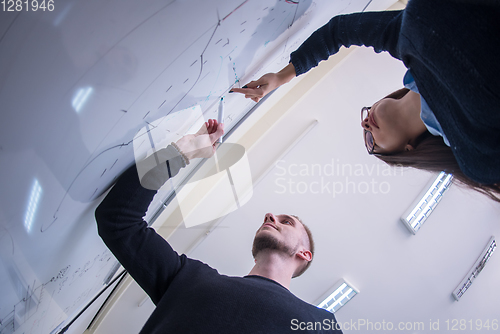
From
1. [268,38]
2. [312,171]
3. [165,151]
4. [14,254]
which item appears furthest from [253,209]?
[14,254]

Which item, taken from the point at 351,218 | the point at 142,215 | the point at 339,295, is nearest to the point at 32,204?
the point at 142,215

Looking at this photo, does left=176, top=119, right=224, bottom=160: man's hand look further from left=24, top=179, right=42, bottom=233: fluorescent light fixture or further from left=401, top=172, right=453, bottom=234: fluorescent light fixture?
left=401, top=172, right=453, bottom=234: fluorescent light fixture

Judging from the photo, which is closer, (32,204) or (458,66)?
(458,66)

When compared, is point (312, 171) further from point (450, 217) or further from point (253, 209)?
point (450, 217)

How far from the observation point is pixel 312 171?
63.6 inches

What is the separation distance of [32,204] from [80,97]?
234 millimetres

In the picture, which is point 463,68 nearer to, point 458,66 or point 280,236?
point 458,66

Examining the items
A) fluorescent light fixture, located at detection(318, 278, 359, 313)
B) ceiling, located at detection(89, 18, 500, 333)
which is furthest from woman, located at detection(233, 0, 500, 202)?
fluorescent light fixture, located at detection(318, 278, 359, 313)

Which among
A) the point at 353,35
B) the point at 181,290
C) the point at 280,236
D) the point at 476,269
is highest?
the point at 353,35

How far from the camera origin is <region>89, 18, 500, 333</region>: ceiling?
1534 millimetres

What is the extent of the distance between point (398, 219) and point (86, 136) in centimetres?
177

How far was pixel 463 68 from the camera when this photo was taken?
13.1 inches

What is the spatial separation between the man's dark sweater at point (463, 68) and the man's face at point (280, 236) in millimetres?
889

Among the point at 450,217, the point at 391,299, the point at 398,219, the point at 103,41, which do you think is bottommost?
the point at 391,299
